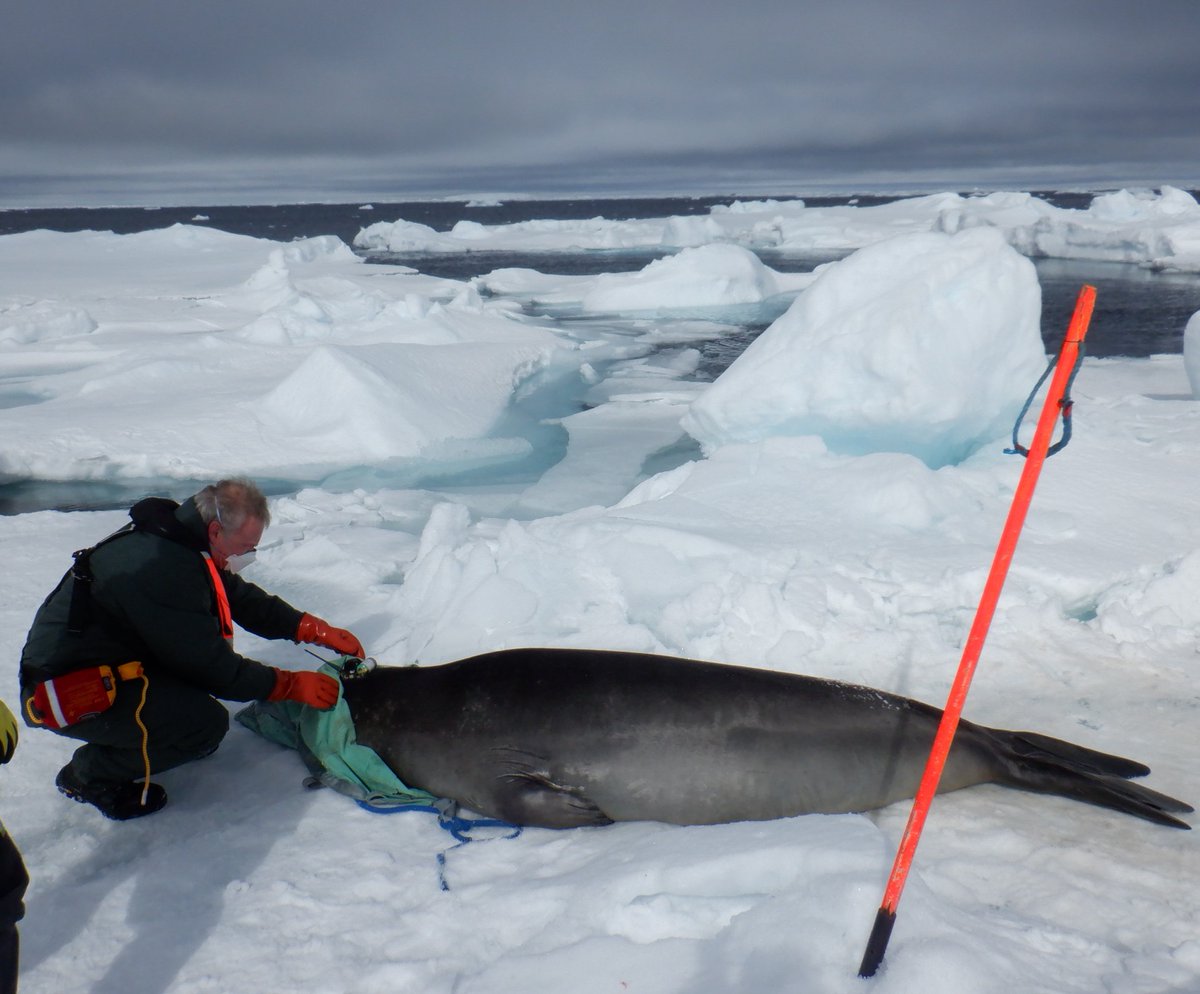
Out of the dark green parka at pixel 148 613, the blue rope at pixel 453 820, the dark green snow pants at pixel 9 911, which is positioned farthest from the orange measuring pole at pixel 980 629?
the dark green parka at pixel 148 613

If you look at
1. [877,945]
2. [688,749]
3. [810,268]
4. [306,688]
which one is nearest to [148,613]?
[306,688]

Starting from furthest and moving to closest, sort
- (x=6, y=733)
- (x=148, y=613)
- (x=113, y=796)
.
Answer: (x=113, y=796)
(x=148, y=613)
(x=6, y=733)

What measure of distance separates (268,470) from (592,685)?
195 inches

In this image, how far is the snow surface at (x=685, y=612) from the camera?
185cm

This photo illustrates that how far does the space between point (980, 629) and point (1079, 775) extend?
1020 millimetres

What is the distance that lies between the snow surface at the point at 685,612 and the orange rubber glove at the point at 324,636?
37 centimetres

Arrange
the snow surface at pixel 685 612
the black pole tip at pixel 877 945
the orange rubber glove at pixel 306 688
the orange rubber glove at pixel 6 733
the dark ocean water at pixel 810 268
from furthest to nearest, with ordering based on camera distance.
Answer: the dark ocean water at pixel 810 268 → the orange rubber glove at pixel 306 688 → the snow surface at pixel 685 612 → the black pole tip at pixel 877 945 → the orange rubber glove at pixel 6 733

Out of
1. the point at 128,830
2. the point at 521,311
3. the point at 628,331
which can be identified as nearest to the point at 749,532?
the point at 128,830

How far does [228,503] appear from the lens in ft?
7.79

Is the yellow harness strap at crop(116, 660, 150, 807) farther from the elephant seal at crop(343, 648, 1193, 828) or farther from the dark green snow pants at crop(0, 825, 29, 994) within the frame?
the dark green snow pants at crop(0, 825, 29, 994)

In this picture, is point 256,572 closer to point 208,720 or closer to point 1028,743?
point 208,720

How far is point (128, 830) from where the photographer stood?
7.74 ft

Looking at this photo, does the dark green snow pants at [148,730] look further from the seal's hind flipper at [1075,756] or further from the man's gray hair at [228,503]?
the seal's hind flipper at [1075,756]

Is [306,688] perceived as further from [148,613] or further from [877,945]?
[877,945]
